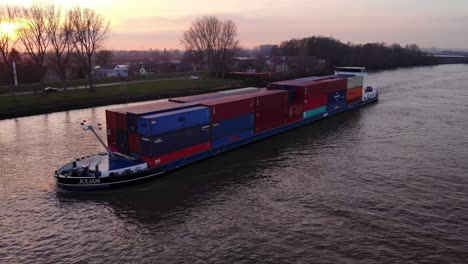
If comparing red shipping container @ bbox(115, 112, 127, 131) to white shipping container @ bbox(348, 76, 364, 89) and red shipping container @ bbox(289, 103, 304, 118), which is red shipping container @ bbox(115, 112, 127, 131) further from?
white shipping container @ bbox(348, 76, 364, 89)

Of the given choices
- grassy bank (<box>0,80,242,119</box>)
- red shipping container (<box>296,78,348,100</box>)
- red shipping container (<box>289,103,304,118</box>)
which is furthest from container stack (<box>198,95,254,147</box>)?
grassy bank (<box>0,80,242,119</box>)

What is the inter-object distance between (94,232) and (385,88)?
294 feet

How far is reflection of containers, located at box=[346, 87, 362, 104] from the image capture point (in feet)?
213

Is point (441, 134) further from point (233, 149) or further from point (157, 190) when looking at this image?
point (157, 190)

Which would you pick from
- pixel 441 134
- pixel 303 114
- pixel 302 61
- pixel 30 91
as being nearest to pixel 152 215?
pixel 303 114

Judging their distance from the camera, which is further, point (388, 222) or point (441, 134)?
point (441, 134)

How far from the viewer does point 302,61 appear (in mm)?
140625

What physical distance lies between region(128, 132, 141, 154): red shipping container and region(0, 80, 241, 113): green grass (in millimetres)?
37387

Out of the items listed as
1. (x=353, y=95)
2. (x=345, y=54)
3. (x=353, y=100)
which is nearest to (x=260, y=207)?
(x=353, y=100)

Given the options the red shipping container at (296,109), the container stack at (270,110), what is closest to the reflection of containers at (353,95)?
the red shipping container at (296,109)

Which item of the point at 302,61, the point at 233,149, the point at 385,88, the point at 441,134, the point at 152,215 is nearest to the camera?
the point at 152,215

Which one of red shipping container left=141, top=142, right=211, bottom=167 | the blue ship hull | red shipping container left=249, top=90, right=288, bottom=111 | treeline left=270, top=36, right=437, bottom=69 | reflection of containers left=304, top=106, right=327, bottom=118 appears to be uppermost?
treeline left=270, top=36, right=437, bottom=69

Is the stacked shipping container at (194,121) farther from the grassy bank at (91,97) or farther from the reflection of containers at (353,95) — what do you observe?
the grassy bank at (91,97)

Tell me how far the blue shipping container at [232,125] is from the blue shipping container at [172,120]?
1733 mm
